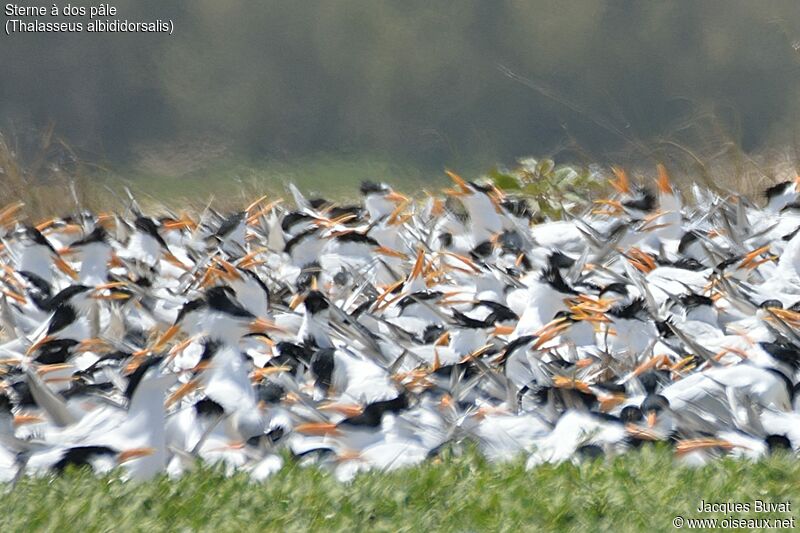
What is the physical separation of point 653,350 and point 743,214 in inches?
→ 66.3

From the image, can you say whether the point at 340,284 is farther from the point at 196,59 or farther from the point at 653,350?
the point at 196,59

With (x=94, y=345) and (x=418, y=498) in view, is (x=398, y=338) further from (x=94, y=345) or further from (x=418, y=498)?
(x=418, y=498)

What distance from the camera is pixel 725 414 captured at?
325 centimetres

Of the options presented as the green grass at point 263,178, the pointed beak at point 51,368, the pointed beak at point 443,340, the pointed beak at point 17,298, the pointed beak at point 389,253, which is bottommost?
the green grass at point 263,178

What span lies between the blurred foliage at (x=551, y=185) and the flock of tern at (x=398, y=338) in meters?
0.78

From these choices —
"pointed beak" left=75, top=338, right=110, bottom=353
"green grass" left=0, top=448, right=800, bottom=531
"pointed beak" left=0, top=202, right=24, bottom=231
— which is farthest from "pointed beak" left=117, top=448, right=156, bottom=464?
"pointed beak" left=0, top=202, right=24, bottom=231

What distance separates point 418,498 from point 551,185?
3.92 metres

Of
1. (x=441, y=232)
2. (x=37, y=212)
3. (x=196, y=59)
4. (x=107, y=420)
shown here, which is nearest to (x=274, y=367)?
(x=107, y=420)

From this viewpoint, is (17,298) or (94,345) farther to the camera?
(17,298)

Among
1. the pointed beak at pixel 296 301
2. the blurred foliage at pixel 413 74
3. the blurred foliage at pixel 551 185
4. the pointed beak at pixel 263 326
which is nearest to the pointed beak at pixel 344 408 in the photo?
the pointed beak at pixel 263 326

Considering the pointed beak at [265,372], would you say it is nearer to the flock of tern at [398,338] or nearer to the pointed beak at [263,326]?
the flock of tern at [398,338]

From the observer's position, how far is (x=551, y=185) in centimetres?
645

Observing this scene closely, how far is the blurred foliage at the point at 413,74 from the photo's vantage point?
28.4 feet

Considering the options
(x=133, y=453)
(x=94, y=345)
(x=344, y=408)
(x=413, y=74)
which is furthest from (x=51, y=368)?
(x=413, y=74)
